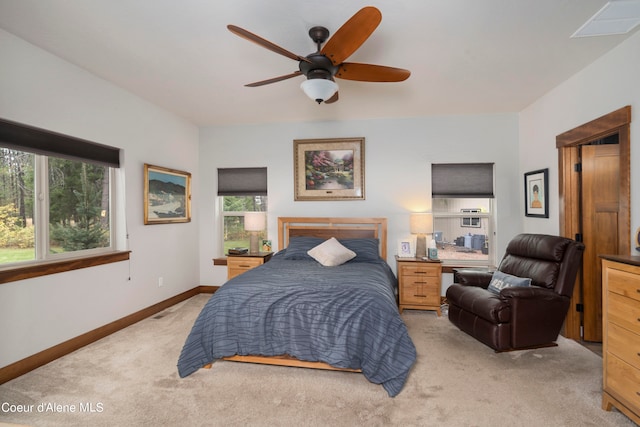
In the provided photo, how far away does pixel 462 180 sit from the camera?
4523mm

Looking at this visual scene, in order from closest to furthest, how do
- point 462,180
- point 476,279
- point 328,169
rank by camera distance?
point 476,279 < point 462,180 < point 328,169

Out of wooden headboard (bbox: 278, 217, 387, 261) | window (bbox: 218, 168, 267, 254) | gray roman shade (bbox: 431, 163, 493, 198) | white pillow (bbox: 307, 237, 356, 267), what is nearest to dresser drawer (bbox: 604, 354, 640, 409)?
white pillow (bbox: 307, 237, 356, 267)

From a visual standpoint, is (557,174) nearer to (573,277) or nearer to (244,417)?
(573,277)

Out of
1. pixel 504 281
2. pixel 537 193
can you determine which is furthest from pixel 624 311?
pixel 537 193

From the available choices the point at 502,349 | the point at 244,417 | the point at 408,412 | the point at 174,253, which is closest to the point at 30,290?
the point at 174,253

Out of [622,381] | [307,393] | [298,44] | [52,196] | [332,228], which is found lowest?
[307,393]

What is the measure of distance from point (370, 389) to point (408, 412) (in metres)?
0.34

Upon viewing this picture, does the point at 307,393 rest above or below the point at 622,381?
below

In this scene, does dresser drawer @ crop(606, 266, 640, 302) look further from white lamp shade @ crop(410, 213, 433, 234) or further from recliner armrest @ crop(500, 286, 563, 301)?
white lamp shade @ crop(410, 213, 433, 234)

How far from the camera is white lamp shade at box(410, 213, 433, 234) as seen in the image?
417cm

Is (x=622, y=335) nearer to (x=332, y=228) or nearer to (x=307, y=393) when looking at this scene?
(x=307, y=393)

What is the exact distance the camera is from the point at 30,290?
259 cm

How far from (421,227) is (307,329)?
2361mm

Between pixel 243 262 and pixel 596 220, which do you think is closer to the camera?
pixel 596 220
